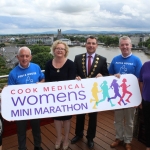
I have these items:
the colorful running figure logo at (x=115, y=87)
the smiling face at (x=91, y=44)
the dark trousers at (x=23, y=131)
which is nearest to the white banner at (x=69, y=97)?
the colorful running figure logo at (x=115, y=87)

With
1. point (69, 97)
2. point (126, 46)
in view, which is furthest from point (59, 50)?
point (126, 46)

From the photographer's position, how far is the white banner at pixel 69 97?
212 centimetres

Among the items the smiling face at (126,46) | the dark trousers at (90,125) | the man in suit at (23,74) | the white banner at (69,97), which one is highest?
the smiling face at (126,46)

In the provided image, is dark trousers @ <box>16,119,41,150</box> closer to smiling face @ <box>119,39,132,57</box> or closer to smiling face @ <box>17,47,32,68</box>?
smiling face @ <box>17,47,32,68</box>

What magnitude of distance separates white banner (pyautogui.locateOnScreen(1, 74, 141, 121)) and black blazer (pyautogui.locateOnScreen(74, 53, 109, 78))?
13 centimetres

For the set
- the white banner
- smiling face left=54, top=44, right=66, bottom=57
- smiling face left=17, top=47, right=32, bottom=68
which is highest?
smiling face left=54, top=44, right=66, bottom=57

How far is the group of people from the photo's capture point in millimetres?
2094

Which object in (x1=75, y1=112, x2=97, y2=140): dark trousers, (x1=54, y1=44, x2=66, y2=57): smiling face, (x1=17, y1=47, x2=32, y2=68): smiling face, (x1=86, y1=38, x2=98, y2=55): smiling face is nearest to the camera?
(x1=17, y1=47, x2=32, y2=68): smiling face

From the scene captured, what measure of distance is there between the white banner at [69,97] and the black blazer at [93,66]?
13 cm

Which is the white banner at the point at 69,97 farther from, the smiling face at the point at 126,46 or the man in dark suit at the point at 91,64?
the smiling face at the point at 126,46

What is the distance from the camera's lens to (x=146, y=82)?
1.98 meters

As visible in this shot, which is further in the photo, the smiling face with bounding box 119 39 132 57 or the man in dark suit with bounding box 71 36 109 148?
the man in dark suit with bounding box 71 36 109 148

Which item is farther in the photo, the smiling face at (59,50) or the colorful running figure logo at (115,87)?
the colorful running figure logo at (115,87)

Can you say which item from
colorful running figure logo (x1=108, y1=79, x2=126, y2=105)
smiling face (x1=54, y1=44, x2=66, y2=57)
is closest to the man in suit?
smiling face (x1=54, y1=44, x2=66, y2=57)
